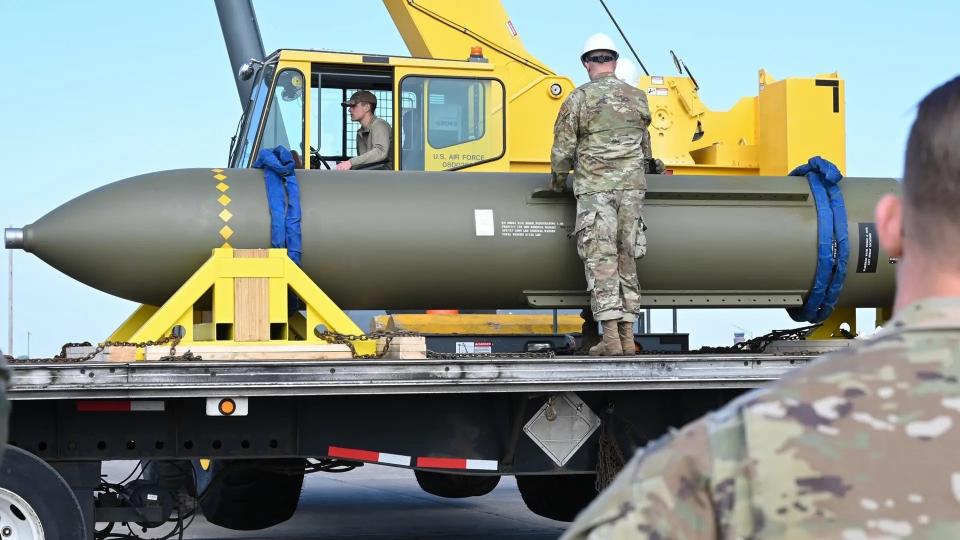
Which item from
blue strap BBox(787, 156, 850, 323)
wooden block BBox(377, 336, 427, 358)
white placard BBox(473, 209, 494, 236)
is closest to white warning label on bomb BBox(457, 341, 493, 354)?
white placard BBox(473, 209, 494, 236)

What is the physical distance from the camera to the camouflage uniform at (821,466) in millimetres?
1236

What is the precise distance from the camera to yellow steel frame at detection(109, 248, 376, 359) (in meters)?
6.19

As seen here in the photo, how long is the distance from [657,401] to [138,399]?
2.64m

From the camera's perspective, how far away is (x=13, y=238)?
6.61 m

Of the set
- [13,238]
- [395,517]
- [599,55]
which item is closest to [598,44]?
[599,55]

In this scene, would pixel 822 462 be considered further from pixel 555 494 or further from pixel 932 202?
pixel 555 494

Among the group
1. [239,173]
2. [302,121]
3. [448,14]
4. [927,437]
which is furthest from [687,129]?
[927,437]

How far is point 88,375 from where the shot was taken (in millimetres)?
5422

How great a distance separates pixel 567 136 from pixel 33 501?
3.31m

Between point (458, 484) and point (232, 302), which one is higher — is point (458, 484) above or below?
below

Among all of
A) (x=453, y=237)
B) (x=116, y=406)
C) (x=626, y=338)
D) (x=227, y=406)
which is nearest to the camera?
(x=227, y=406)

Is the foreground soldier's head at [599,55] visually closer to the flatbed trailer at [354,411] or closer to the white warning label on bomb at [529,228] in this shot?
the white warning label on bomb at [529,228]

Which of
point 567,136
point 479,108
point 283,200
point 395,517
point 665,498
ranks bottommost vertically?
point 395,517

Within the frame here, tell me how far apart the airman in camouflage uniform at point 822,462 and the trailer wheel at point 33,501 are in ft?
15.5
